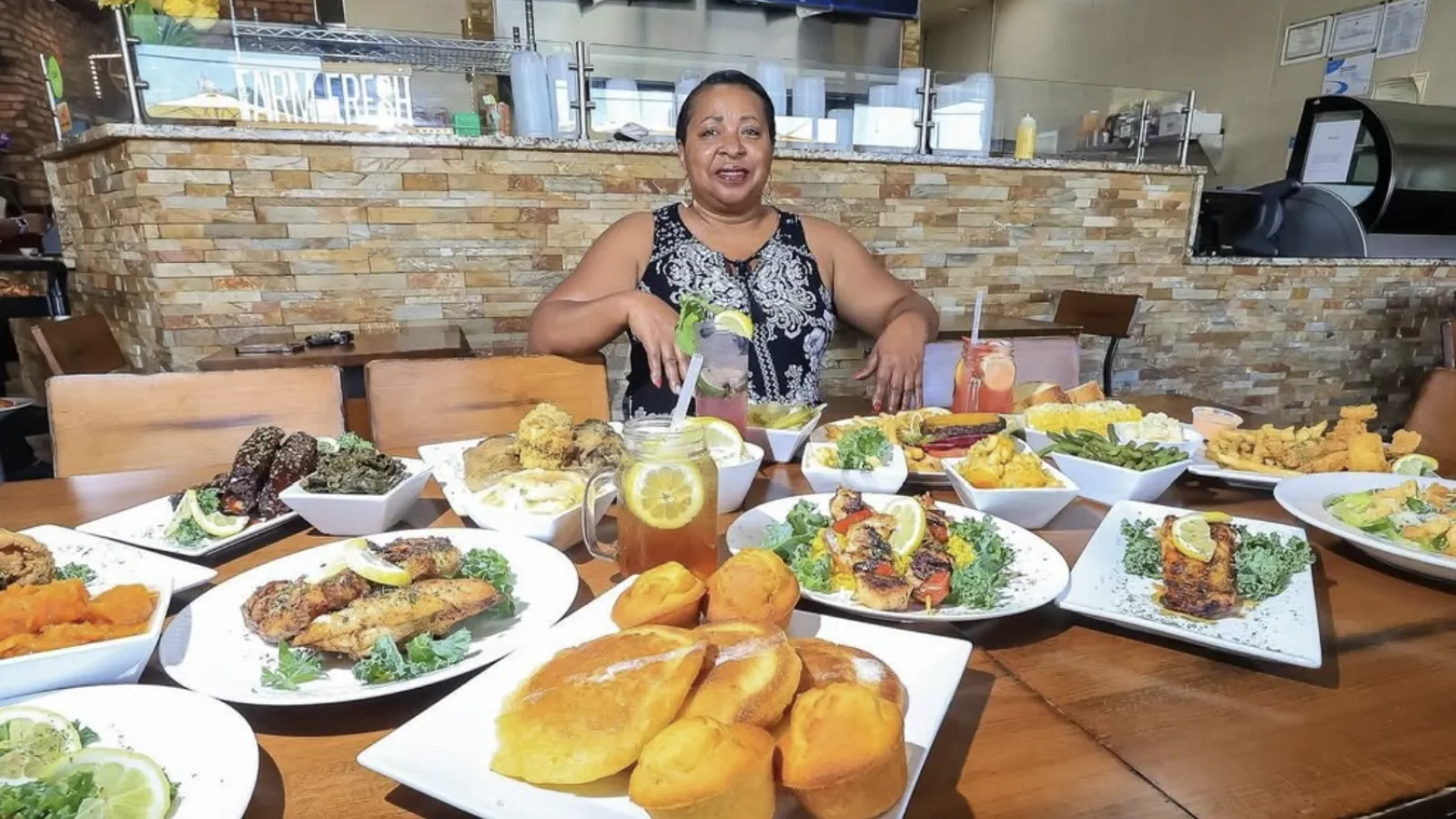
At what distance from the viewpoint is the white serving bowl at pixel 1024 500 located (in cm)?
113

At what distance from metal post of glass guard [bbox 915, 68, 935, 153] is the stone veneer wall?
167mm

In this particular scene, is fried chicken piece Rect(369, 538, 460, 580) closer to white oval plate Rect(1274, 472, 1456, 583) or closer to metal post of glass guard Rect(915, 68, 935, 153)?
white oval plate Rect(1274, 472, 1456, 583)

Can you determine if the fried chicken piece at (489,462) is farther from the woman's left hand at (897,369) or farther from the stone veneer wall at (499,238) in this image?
the stone veneer wall at (499,238)

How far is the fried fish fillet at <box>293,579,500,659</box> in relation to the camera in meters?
0.76

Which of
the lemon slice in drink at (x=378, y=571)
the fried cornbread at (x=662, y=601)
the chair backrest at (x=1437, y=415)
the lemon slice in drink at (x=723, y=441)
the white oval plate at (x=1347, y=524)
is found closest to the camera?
the fried cornbread at (x=662, y=601)

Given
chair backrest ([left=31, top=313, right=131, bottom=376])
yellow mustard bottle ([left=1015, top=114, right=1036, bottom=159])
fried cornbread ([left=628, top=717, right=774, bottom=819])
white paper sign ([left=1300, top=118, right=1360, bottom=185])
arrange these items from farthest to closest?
1. white paper sign ([left=1300, top=118, right=1360, bottom=185])
2. yellow mustard bottle ([left=1015, top=114, right=1036, bottom=159])
3. chair backrest ([left=31, top=313, right=131, bottom=376])
4. fried cornbread ([left=628, top=717, right=774, bottom=819])

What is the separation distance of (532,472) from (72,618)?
0.56m

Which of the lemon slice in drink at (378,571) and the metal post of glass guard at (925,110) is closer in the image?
the lemon slice in drink at (378,571)

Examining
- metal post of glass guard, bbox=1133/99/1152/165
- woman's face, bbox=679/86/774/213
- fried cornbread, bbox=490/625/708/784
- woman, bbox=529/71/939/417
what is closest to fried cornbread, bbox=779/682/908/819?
fried cornbread, bbox=490/625/708/784

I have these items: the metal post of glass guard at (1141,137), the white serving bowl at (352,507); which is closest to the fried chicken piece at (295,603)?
the white serving bowl at (352,507)

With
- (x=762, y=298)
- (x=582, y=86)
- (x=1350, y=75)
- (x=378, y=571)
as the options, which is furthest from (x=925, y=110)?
(x=1350, y=75)

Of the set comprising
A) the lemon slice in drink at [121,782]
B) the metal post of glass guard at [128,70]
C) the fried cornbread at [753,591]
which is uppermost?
the metal post of glass guard at [128,70]

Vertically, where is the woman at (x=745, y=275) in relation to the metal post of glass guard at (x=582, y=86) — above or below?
below

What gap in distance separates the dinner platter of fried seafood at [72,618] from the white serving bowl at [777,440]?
0.96 meters
